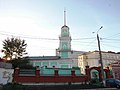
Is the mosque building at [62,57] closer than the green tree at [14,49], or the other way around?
the green tree at [14,49]

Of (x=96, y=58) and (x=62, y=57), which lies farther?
(x=96, y=58)

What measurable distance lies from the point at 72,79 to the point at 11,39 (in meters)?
22.4

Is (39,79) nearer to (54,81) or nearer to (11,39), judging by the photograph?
(54,81)

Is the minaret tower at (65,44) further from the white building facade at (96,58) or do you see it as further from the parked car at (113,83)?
the parked car at (113,83)

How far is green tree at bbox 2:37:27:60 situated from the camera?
49938mm

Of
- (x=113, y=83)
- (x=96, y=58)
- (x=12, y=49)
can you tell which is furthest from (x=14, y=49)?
(x=96, y=58)

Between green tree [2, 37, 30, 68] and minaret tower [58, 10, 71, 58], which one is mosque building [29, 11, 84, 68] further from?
green tree [2, 37, 30, 68]

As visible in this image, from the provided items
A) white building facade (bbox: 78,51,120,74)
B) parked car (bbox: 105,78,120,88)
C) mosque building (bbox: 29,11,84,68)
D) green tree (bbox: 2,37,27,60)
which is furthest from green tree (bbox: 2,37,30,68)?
white building facade (bbox: 78,51,120,74)

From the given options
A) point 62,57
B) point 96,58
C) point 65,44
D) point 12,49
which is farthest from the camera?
point 96,58

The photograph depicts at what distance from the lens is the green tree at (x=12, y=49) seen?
49.9m

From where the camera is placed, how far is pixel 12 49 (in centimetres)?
5019

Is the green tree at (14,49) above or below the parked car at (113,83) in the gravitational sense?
above

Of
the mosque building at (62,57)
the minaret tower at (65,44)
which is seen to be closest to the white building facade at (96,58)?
the minaret tower at (65,44)

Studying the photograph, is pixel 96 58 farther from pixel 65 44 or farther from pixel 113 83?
pixel 113 83
